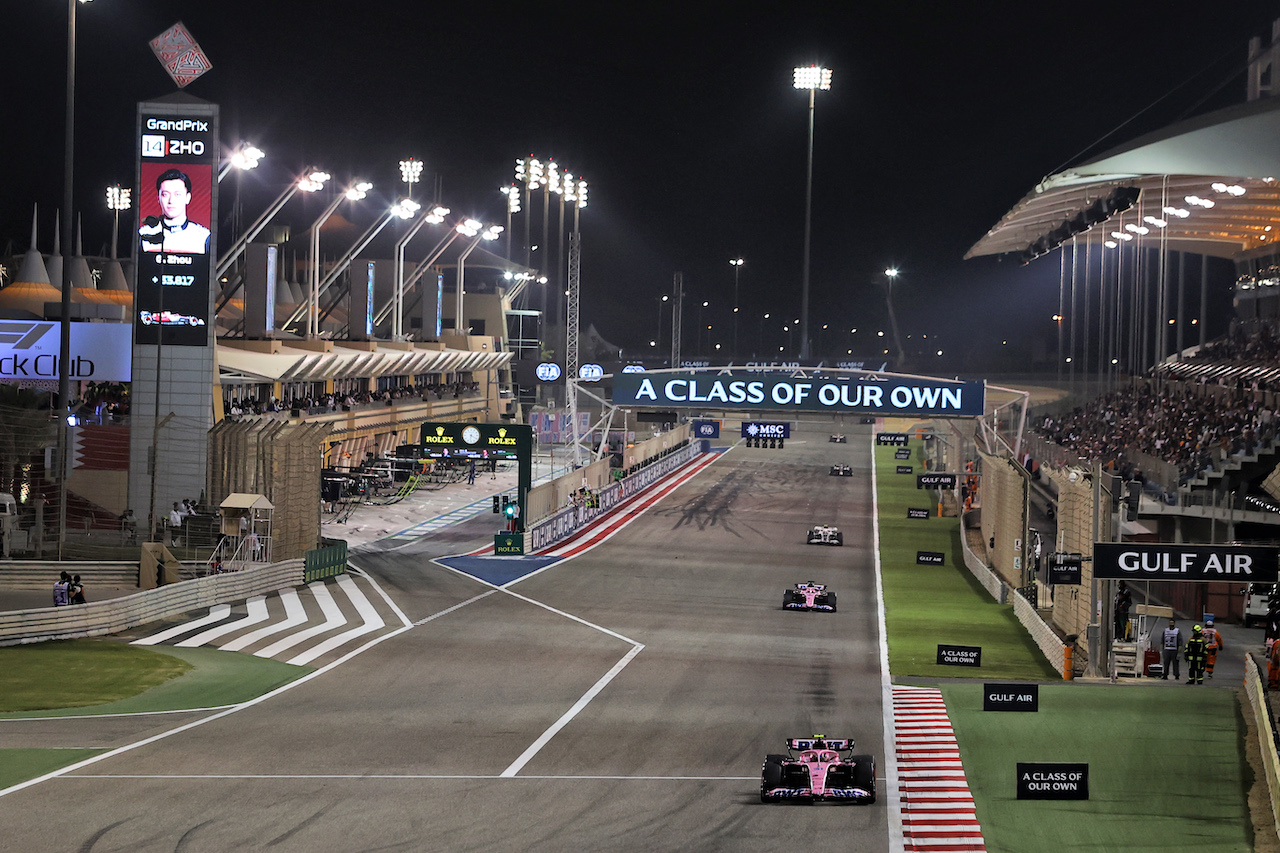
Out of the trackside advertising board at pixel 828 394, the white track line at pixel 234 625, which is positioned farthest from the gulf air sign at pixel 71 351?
the trackside advertising board at pixel 828 394

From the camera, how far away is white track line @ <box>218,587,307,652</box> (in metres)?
30.7

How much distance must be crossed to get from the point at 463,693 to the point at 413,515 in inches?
1295

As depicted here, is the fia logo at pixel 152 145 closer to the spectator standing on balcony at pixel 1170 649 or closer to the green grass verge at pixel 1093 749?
the green grass verge at pixel 1093 749

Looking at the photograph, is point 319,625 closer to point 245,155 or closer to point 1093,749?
point 1093,749

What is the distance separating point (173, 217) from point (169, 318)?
3.55m

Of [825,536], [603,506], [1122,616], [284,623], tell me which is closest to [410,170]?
[603,506]

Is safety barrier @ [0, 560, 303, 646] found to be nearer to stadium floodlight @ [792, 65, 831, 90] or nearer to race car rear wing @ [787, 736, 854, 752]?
race car rear wing @ [787, 736, 854, 752]

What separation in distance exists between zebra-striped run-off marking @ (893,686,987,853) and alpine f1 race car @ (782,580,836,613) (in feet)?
36.2

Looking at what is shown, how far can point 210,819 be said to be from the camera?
16.5m

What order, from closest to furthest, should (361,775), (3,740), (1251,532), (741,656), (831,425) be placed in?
(361,775) < (3,740) < (741,656) < (1251,532) < (831,425)

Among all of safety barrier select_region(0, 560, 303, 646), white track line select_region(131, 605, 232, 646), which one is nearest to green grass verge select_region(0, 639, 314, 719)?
safety barrier select_region(0, 560, 303, 646)

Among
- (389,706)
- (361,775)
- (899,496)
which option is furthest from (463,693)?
(899,496)

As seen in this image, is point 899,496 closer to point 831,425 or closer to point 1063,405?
point 1063,405

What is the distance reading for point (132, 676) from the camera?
26656 millimetres
